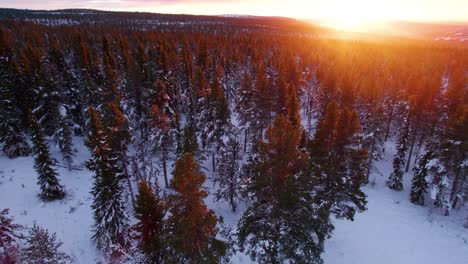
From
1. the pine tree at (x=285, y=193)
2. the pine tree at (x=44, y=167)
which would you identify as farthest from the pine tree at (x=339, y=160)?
the pine tree at (x=44, y=167)

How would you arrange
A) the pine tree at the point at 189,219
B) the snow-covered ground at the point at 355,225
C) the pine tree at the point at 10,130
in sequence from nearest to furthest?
the pine tree at the point at 189,219 → the snow-covered ground at the point at 355,225 → the pine tree at the point at 10,130

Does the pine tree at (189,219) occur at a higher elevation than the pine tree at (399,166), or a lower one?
higher

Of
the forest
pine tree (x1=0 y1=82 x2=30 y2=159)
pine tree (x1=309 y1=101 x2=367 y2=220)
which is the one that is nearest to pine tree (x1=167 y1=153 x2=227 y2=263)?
the forest

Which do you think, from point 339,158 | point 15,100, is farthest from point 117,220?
point 15,100

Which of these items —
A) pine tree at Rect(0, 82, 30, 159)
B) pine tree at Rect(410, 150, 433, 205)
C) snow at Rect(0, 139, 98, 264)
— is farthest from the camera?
pine tree at Rect(0, 82, 30, 159)

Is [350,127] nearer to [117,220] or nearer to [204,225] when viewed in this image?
[204,225]

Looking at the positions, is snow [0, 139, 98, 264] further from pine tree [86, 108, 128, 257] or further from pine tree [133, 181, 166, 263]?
pine tree [133, 181, 166, 263]

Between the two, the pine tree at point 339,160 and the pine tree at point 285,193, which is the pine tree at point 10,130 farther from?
the pine tree at point 339,160

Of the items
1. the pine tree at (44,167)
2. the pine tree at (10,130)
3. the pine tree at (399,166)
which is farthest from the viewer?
the pine tree at (399,166)
